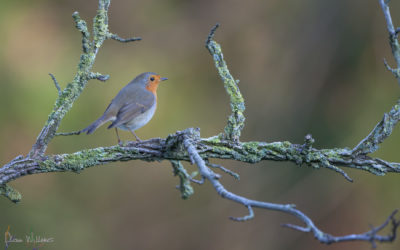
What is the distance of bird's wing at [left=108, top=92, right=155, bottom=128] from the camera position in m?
4.39

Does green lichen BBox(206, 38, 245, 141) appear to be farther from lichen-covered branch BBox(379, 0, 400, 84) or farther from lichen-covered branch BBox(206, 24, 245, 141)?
lichen-covered branch BBox(379, 0, 400, 84)

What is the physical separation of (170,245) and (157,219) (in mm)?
375

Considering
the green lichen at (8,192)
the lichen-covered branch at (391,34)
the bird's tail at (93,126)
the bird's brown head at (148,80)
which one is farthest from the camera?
the bird's brown head at (148,80)

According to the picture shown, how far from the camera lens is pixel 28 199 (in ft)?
19.3

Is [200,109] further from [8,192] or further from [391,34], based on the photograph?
[391,34]

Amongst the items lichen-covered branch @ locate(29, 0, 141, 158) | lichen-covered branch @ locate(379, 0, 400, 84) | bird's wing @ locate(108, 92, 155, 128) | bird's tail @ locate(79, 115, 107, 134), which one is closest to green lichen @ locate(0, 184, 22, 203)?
lichen-covered branch @ locate(29, 0, 141, 158)

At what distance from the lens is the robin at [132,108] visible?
4438 millimetres

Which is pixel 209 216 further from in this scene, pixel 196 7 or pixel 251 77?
pixel 196 7

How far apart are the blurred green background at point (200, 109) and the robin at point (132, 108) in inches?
35.2

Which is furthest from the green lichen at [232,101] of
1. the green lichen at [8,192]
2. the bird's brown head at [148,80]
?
the bird's brown head at [148,80]

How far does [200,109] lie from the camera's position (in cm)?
628

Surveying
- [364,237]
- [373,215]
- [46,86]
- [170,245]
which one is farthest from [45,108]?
[364,237]

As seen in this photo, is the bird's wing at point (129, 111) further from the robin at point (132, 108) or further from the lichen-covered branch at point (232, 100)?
the lichen-covered branch at point (232, 100)

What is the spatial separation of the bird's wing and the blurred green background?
1.11 m
